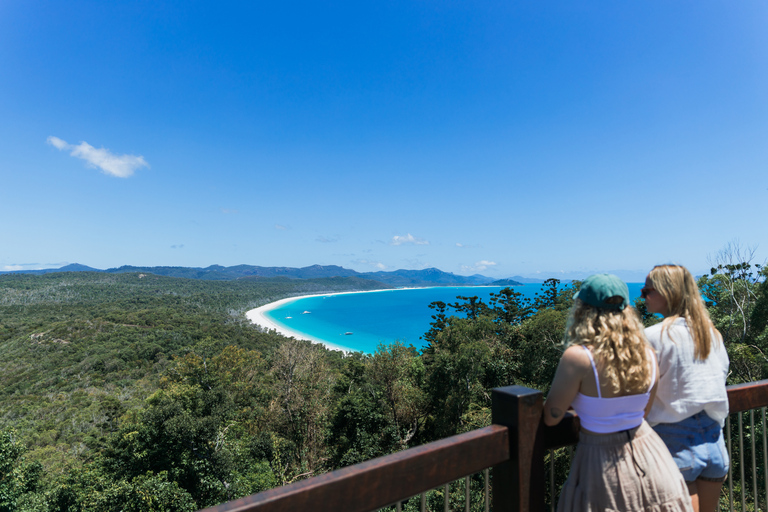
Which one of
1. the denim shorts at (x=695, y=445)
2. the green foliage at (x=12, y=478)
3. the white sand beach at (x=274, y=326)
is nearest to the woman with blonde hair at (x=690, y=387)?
the denim shorts at (x=695, y=445)

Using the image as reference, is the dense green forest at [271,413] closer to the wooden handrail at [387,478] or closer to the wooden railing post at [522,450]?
the wooden railing post at [522,450]

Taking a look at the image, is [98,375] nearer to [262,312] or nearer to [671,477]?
[671,477]

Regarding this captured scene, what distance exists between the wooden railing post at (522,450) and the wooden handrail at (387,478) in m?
0.04

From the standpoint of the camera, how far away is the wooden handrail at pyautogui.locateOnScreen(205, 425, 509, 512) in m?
0.81

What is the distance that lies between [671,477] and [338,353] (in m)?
46.4

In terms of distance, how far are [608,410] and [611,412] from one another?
0.01m

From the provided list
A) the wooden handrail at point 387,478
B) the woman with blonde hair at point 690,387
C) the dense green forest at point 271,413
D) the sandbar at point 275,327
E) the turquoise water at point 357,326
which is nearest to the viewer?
the wooden handrail at point 387,478

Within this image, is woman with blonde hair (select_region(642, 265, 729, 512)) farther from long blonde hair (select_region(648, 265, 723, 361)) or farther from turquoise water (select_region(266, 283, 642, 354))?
turquoise water (select_region(266, 283, 642, 354))

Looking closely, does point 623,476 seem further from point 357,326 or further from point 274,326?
point 357,326

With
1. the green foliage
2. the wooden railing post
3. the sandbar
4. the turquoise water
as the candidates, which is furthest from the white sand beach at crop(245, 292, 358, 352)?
the wooden railing post

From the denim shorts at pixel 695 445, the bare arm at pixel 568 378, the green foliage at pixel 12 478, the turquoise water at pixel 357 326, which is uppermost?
the bare arm at pixel 568 378

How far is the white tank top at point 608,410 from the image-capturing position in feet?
3.83

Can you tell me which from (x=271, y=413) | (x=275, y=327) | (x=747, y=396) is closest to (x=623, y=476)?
(x=747, y=396)

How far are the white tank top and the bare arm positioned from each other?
3 centimetres
